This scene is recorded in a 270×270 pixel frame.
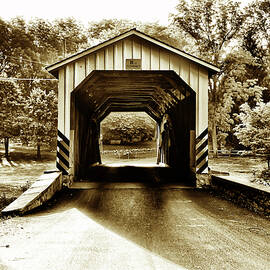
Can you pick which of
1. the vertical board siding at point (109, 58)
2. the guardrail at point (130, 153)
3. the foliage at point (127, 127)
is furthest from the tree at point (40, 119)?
the vertical board siding at point (109, 58)

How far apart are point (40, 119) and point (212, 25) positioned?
12.9 m

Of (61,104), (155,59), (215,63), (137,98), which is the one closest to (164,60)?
(155,59)

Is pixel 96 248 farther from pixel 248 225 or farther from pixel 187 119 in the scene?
pixel 187 119

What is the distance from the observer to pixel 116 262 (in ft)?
10.6

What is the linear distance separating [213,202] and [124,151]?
70.1 ft

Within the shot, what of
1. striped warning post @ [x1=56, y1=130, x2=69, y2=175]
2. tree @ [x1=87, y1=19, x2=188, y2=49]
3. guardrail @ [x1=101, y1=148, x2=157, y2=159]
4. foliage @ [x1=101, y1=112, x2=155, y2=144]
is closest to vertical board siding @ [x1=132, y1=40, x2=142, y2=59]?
striped warning post @ [x1=56, y1=130, x2=69, y2=175]

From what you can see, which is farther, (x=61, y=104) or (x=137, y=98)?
(x=137, y=98)

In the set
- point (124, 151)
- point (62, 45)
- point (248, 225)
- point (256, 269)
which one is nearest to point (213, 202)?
point (248, 225)

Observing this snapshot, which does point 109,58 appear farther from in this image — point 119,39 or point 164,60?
point 164,60

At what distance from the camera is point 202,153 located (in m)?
8.16

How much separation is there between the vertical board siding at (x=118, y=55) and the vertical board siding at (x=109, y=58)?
0.28ft

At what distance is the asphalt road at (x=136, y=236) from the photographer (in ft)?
10.7

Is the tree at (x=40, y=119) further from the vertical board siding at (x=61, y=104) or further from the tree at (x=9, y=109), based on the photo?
the vertical board siding at (x=61, y=104)

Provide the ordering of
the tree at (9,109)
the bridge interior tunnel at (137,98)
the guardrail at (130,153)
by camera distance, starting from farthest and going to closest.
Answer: the guardrail at (130,153) < the tree at (9,109) < the bridge interior tunnel at (137,98)
